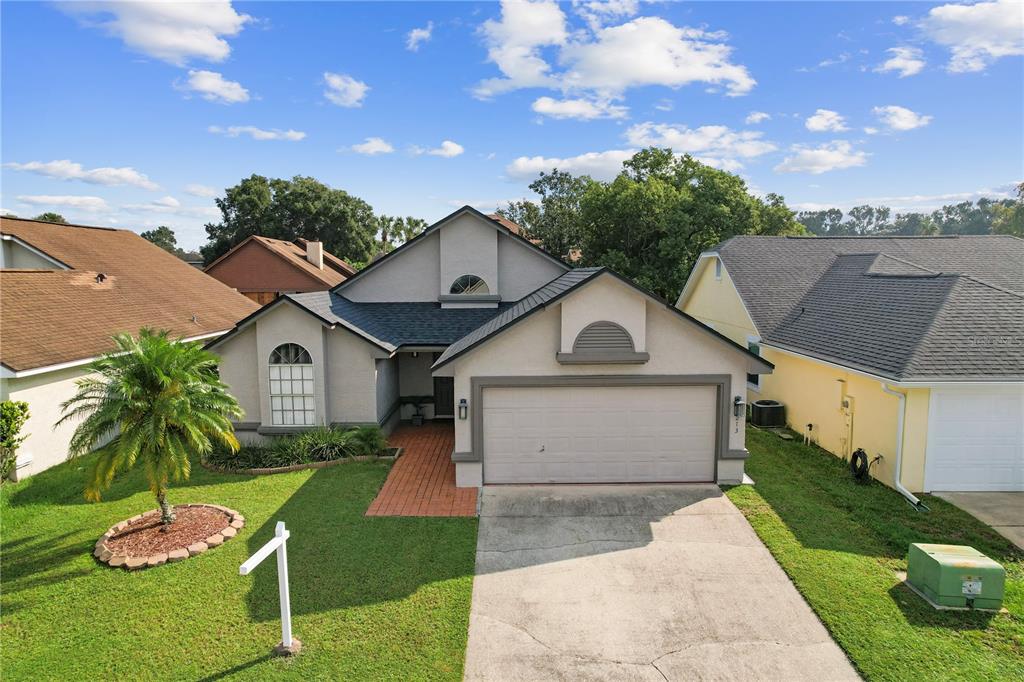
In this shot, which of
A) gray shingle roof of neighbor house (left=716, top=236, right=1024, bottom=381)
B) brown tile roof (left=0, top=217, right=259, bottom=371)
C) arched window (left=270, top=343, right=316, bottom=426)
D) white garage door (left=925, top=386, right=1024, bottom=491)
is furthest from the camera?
arched window (left=270, top=343, right=316, bottom=426)

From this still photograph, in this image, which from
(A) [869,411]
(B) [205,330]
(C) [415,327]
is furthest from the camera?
(B) [205,330]

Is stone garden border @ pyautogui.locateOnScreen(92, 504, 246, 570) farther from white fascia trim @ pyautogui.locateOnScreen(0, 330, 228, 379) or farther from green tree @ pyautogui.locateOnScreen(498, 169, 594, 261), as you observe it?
green tree @ pyautogui.locateOnScreen(498, 169, 594, 261)

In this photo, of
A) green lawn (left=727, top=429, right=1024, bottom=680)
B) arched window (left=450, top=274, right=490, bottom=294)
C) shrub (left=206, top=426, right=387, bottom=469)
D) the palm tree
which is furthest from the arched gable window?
arched window (left=450, top=274, right=490, bottom=294)

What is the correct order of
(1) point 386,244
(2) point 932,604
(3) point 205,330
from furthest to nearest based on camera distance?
(1) point 386,244 < (3) point 205,330 < (2) point 932,604

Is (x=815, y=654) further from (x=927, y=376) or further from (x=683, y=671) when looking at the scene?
(x=927, y=376)

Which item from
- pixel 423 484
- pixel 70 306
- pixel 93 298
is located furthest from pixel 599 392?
pixel 93 298

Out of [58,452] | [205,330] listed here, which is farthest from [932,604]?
[205,330]
